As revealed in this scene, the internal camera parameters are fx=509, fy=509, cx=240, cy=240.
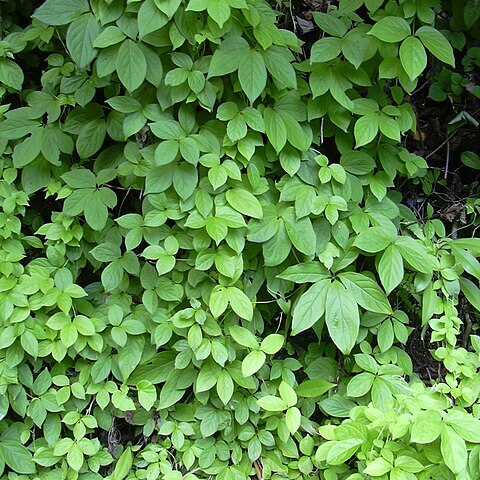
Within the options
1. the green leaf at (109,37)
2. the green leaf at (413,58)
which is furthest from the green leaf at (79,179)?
the green leaf at (413,58)

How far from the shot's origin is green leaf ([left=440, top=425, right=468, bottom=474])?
1204mm

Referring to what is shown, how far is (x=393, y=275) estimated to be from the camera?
145 cm

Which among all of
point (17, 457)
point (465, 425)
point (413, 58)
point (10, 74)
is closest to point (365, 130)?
point (413, 58)

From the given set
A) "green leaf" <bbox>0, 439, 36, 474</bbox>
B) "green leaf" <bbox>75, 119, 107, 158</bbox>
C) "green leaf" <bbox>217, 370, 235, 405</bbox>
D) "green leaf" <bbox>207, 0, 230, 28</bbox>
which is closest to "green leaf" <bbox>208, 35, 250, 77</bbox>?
"green leaf" <bbox>207, 0, 230, 28</bbox>

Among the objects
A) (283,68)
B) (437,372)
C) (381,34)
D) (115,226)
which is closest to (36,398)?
(115,226)

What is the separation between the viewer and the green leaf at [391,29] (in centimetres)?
141

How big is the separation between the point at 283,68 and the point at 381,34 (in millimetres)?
283

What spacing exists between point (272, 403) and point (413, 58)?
1057 mm

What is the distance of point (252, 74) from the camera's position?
55.0 inches

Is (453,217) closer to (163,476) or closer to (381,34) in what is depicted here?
(381,34)

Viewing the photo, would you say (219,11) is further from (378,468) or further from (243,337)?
(378,468)

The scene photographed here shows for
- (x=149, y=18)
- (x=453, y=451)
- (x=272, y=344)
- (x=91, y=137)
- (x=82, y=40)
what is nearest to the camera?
(x=453, y=451)

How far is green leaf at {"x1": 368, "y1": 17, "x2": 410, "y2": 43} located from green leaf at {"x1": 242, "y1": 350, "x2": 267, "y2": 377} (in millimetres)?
965

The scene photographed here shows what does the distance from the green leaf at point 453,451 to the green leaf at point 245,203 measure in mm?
742
